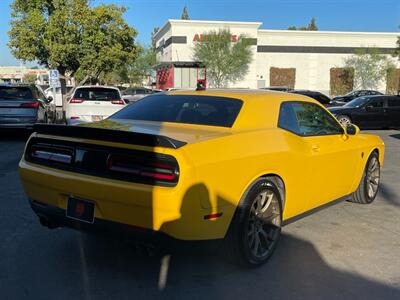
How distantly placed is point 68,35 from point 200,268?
20.8 meters

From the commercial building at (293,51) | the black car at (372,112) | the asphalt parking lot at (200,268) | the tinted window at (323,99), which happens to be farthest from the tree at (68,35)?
the commercial building at (293,51)

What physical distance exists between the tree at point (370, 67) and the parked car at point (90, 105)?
45.4 meters

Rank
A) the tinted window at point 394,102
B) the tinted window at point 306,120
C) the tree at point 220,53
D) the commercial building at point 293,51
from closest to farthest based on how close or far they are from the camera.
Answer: the tinted window at point 306,120, the tinted window at point 394,102, the tree at point 220,53, the commercial building at point 293,51

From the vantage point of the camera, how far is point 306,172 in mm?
4523

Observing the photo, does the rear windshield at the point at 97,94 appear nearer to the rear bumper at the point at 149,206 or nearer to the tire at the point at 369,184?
the tire at the point at 369,184

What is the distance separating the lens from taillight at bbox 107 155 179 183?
10.9 feet

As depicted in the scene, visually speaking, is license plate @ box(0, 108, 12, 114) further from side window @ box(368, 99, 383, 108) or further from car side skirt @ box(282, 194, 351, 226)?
side window @ box(368, 99, 383, 108)

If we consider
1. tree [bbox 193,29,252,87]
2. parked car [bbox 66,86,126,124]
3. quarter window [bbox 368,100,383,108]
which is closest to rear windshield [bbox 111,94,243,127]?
parked car [bbox 66,86,126,124]

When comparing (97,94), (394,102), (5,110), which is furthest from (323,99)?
(5,110)

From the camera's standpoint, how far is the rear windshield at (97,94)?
43.1 ft

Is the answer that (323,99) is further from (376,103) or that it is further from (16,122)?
(16,122)

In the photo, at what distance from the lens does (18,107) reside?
497 inches

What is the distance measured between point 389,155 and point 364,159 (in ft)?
19.2

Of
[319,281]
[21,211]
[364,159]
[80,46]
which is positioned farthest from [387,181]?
[80,46]
